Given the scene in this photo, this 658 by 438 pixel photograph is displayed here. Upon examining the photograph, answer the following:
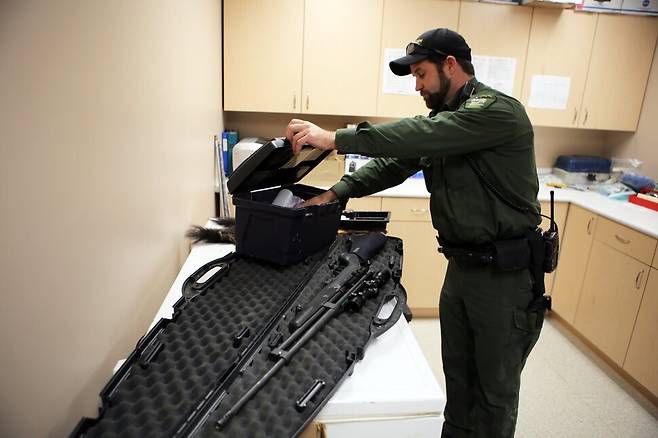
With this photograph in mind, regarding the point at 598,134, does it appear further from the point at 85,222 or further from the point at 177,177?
the point at 85,222

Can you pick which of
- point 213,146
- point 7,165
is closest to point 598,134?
point 213,146

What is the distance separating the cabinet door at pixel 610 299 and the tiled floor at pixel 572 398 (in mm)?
146

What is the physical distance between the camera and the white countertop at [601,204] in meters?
2.43

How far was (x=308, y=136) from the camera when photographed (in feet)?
4.33

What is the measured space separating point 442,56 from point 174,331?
1182 millimetres

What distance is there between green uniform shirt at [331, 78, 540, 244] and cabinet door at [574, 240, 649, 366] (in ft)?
4.39

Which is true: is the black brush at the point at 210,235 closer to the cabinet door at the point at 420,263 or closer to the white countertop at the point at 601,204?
the white countertop at the point at 601,204

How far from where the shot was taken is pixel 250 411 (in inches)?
32.2

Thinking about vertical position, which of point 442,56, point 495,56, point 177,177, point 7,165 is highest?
point 495,56

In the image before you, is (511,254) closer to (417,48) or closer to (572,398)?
(417,48)

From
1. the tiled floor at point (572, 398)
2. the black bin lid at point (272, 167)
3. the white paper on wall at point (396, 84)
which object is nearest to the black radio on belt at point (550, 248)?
the black bin lid at point (272, 167)

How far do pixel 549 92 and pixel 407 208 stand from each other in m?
1.36

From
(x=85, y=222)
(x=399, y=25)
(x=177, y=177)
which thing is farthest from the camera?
(x=399, y=25)

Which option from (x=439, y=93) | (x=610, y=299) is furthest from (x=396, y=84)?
(x=610, y=299)
